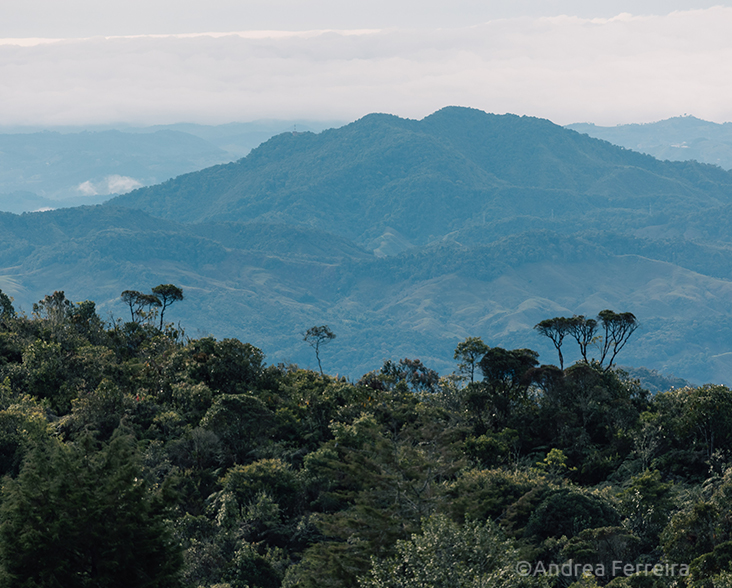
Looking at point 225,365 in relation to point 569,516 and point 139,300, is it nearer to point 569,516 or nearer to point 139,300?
point 569,516

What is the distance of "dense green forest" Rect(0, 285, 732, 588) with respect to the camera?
24.7 m

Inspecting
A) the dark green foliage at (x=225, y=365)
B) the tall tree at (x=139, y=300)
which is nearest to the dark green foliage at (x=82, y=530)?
the dark green foliage at (x=225, y=365)

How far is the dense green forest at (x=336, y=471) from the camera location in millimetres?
24656

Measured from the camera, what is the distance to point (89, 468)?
25.8 m

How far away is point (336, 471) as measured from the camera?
142 ft

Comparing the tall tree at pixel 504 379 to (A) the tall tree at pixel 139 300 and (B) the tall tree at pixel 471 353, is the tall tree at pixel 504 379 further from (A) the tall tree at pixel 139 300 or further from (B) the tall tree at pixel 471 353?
(A) the tall tree at pixel 139 300

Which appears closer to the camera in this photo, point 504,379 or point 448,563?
point 448,563

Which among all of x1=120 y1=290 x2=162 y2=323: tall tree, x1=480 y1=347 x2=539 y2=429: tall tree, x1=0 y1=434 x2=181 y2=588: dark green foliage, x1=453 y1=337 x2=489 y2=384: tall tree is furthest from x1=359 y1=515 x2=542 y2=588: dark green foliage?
x1=120 y1=290 x2=162 y2=323: tall tree

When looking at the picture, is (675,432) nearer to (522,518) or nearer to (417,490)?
(522,518)

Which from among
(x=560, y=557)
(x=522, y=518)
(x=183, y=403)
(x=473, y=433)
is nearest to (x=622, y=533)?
(x=560, y=557)

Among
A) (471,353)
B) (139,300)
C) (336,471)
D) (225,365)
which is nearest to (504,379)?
(471,353)

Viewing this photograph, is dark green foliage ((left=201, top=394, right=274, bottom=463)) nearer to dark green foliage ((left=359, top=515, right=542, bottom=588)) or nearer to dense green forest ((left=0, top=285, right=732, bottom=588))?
dense green forest ((left=0, top=285, right=732, bottom=588))

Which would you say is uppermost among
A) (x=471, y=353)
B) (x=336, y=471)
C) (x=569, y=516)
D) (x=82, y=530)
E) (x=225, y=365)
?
(x=225, y=365)

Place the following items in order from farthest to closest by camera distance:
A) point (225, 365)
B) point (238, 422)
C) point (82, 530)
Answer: point (225, 365)
point (238, 422)
point (82, 530)
